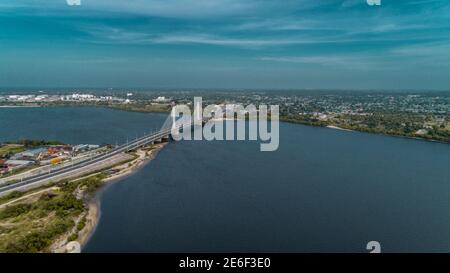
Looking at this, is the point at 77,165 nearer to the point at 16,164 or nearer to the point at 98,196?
the point at 16,164

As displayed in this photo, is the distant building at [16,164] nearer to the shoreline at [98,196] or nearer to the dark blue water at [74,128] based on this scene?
the shoreline at [98,196]

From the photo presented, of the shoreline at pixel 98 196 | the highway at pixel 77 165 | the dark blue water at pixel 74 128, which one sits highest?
the dark blue water at pixel 74 128

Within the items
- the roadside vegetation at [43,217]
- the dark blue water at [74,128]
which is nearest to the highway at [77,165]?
the roadside vegetation at [43,217]

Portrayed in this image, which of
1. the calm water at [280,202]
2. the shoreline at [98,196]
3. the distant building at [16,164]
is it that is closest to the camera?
the calm water at [280,202]

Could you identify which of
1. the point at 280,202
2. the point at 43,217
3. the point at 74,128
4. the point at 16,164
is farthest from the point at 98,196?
the point at 74,128

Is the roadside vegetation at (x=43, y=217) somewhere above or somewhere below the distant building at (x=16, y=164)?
below

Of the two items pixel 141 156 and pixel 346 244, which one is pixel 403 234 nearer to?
pixel 346 244
